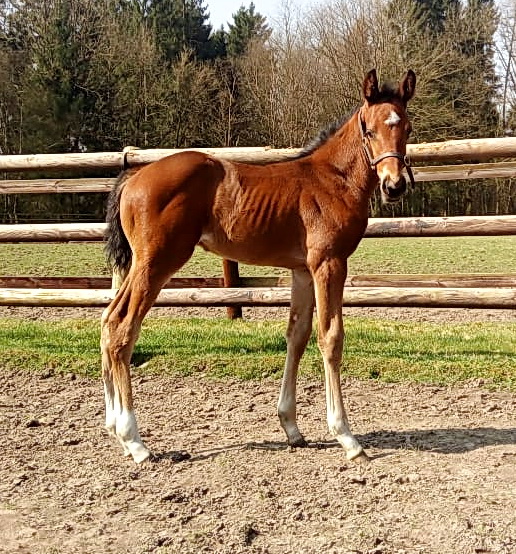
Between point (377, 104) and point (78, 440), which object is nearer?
point (377, 104)

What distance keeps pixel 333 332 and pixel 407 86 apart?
1.46 m

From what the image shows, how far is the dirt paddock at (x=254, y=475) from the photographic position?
2.65 m

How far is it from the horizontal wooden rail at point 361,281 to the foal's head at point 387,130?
2.60 metres

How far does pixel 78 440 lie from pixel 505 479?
245 cm

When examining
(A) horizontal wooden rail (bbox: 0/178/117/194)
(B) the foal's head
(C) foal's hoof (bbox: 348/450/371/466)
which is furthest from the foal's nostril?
(A) horizontal wooden rail (bbox: 0/178/117/194)

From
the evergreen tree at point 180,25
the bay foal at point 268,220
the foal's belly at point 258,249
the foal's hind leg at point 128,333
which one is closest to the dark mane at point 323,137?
the bay foal at point 268,220

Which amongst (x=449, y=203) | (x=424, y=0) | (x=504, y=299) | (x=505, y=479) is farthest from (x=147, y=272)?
(x=424, y=0)

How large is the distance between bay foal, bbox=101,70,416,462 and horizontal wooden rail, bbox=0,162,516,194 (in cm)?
242

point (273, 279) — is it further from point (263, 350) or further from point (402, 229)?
point (402, 229)

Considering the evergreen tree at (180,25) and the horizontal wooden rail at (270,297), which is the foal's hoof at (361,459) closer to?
the horizontal wooden rail at (270,297)

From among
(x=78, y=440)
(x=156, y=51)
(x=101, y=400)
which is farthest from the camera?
(x=156, y=51)

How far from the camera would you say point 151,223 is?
3.58 metres

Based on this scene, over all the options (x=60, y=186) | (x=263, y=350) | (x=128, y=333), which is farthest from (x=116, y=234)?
(x=60, y=186)

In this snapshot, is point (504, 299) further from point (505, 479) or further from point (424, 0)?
point (424, 0)
